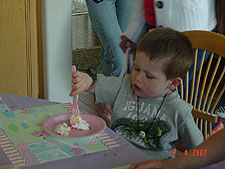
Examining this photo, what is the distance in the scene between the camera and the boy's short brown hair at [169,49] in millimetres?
1384

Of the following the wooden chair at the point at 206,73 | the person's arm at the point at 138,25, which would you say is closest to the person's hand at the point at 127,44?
the person's arm at the point at 138,25

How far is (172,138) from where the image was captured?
1.43 metres

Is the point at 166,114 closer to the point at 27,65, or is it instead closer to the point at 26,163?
the point at 26,163

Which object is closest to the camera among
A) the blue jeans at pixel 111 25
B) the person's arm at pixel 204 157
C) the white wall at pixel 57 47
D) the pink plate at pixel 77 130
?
the person's arm at pixel 204 157

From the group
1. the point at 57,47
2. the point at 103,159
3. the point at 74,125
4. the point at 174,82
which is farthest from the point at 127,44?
the point at 57,47

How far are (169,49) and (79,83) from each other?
334 millimetres

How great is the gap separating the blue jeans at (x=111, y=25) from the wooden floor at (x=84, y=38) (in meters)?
0.58

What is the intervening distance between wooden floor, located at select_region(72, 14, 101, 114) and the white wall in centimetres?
28

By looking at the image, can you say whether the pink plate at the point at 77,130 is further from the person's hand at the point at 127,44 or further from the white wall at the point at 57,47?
the white wall at the point at 57,47

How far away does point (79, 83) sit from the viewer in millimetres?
1429

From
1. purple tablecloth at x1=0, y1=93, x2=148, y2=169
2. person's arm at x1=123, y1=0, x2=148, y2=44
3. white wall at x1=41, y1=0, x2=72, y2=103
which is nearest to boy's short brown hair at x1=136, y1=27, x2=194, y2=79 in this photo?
purple tablecloth at x1=0, y1=93, x2=148, y2=169

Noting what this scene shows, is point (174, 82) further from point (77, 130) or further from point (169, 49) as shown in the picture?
point (77, 130)

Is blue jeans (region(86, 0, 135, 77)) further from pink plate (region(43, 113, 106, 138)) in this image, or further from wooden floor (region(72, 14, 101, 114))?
pink plate (region(43, 113, 106, 138))

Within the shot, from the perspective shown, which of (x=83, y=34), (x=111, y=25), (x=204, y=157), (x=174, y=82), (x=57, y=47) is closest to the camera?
(x=204, y=157)
